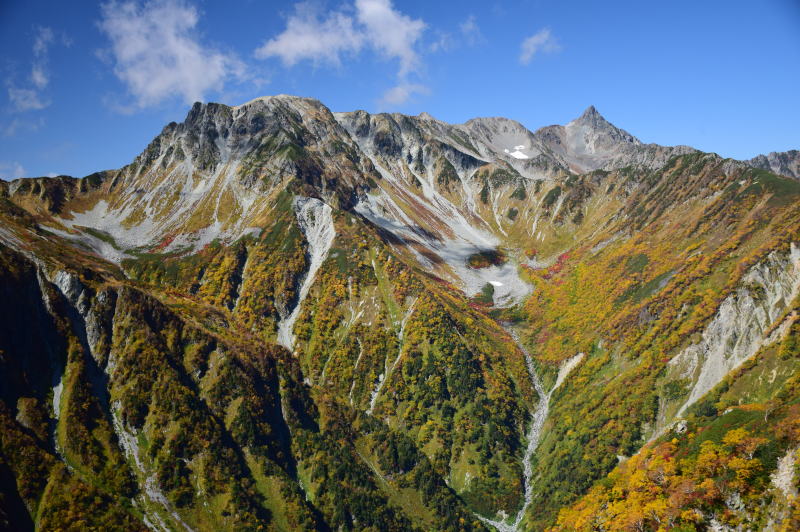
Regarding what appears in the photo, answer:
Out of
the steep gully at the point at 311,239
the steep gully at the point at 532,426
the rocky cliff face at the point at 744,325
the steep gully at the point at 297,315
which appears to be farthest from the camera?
the steep gully at the point at 311,239

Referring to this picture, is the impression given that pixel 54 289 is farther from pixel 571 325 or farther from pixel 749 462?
pixel 571 325

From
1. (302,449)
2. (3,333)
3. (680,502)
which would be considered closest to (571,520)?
(680,502)

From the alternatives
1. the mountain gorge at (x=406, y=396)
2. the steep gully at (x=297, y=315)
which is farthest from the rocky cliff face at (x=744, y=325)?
the steep gully at (x=297, y=315)

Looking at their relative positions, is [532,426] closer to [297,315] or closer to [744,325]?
[744,325]

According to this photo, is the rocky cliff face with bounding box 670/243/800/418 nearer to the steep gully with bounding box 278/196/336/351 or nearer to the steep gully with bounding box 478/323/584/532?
the steep gully with bounding box 478/323/584/532

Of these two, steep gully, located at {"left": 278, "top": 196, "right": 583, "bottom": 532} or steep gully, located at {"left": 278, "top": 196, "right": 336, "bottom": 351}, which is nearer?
steep gully, located at {"left": 278, "top": 196, "right": 583, "bottom": 532}

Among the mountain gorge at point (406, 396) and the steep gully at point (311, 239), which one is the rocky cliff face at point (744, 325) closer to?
the mountain gorge at point (406, 396)

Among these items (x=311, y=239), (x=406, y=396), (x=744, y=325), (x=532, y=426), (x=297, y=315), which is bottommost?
(x=406, y=396)

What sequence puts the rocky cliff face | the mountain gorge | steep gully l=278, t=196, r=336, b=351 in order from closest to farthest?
the mountain gorge < the rocky cliff face < steep gully l=278, t=196, r=336, b=351

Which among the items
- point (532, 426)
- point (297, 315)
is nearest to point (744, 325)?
point (532, 426)

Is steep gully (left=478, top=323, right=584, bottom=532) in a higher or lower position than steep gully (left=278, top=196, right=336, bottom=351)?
lower

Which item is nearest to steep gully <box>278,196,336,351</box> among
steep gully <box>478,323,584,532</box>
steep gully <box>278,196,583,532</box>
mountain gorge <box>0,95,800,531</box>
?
steep gully <box>278,196,583,532</box>
